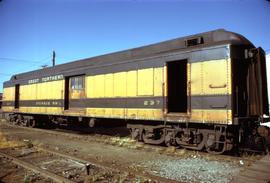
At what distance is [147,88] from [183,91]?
7.00ft

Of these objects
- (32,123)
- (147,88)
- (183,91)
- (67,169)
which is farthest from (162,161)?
(32,123)

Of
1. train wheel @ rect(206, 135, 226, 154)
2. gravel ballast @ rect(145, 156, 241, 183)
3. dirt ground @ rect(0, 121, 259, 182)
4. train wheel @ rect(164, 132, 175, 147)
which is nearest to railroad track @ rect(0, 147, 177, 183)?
dirt ground @ rect(0, 121, 259, 182)

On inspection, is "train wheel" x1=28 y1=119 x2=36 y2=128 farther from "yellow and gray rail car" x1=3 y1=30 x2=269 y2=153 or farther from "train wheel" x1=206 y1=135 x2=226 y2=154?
"train wheel" x1=206 y1=135 x2=226 y2=154

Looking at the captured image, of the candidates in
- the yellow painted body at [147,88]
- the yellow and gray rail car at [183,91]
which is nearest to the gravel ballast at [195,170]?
the yellow and gray rail car at [183,91]

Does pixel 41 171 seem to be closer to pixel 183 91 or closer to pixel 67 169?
pixel 67 169

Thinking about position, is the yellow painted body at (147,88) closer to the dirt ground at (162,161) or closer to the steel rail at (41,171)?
the dirt ground at (162,161)

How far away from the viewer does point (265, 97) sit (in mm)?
10344

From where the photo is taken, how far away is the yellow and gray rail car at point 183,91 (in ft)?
30.2

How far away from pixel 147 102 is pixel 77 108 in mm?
5364

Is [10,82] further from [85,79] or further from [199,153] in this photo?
[199,153]

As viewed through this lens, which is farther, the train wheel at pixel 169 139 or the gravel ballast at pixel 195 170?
the train wheel at pixel 169 139

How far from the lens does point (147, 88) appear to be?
11516mm

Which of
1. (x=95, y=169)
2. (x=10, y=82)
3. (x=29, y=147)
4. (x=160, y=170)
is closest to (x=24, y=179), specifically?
(x=95, y=169)

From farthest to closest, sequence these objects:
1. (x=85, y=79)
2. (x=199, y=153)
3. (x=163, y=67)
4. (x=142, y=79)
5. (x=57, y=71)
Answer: (x=57, y=71)
(x=85, y=79)
(x=142, y=79)
(x=163, y=67)
(x=199, y=153)
